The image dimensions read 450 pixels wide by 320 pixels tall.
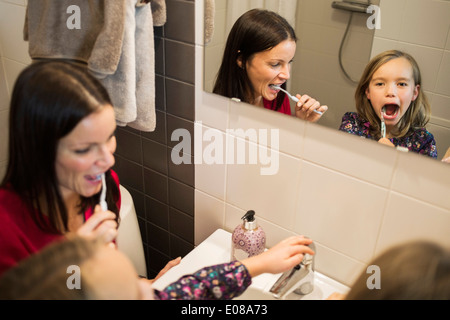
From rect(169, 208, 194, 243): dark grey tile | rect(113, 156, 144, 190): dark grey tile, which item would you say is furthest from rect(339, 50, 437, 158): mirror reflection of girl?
rect(113, 156, 144, 190): dark grey tile

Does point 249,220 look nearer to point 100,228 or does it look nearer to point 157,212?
point 100,228

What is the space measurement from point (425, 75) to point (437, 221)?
0.29m

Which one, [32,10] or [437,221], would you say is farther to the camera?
[32,10]

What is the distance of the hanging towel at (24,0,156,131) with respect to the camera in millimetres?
923

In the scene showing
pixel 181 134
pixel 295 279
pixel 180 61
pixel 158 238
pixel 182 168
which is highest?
pixel 180 61

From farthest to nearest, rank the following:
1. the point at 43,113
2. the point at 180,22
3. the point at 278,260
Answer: the point at 180,22
the point at 278,260
the point at 43,113

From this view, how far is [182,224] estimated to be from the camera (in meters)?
1.35

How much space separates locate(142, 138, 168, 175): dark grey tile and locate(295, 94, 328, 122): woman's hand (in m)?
0.47

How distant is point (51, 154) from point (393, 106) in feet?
2.23

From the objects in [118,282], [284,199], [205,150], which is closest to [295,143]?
[284,199]

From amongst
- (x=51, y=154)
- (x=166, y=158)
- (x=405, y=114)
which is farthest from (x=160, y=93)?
(x=405, y=114)

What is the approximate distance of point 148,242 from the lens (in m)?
1.52

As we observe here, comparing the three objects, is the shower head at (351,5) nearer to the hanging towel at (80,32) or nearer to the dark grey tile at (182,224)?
the hanging towel at (80,32)

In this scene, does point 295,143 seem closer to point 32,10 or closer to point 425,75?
point 425,75
